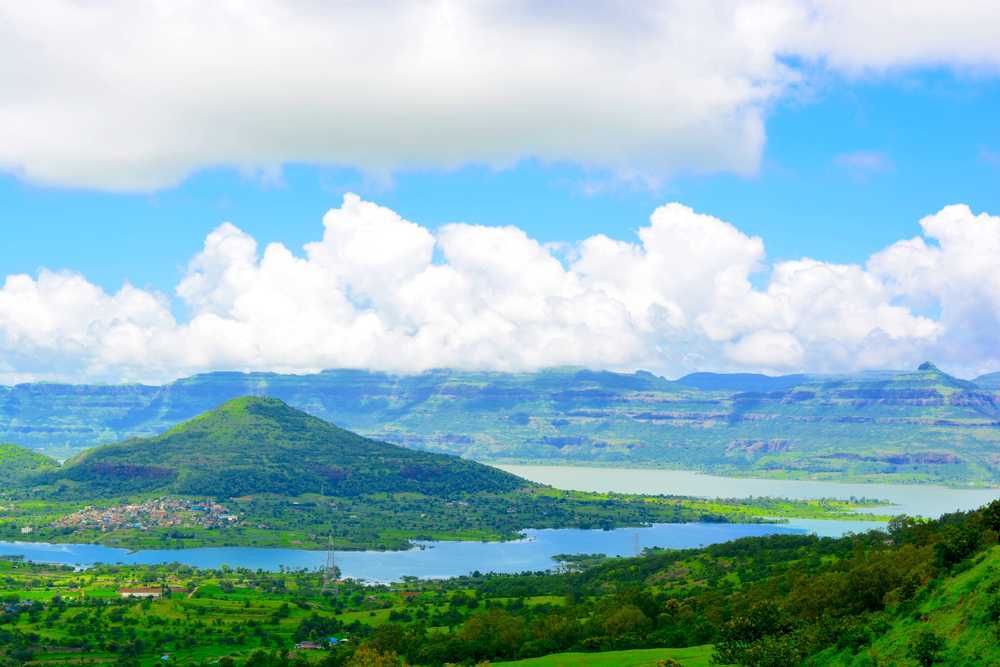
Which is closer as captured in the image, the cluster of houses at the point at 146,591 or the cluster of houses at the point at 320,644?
the cluster of houses at the point at 320,644

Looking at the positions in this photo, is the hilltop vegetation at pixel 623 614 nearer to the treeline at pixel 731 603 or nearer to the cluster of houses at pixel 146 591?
the treeline at pixel 731 603

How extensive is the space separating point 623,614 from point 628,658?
2484cm

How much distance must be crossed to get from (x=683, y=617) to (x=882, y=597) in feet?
112

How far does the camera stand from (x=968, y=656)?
5319 centimetres

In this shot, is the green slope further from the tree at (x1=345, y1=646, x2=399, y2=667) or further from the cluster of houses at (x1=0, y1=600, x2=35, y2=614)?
the cluster of houses at (x1=0, y1=600, x2=35, y2=614)

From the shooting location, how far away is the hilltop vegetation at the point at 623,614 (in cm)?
6562

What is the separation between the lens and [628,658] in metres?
83.4

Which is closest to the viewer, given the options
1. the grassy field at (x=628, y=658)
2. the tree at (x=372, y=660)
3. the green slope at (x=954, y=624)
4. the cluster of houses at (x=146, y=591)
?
the green slope at (x=954, y=624)

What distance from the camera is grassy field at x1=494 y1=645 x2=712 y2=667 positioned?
76938 millimetres

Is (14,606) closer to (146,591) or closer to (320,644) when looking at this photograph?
(146,591)

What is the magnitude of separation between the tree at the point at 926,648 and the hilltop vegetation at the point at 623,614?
84mm

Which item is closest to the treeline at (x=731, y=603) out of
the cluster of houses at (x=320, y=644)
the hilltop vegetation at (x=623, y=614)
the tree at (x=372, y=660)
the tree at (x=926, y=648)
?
the tree at (x=926, y=648)

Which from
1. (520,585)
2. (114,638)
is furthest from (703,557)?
(114,638)

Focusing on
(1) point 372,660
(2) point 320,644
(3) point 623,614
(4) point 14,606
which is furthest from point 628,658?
(4) point 14,606
